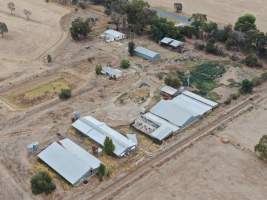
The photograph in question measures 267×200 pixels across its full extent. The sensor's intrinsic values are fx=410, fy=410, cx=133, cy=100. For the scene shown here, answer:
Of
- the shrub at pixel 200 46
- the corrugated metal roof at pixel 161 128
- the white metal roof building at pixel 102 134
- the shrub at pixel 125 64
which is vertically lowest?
the white metal roof building at pixel 102 134

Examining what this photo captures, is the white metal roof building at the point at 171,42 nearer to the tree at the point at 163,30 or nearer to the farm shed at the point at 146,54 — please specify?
the tree at the point at 163,30

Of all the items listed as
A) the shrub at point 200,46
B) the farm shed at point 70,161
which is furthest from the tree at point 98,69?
the shrub at point 200,46

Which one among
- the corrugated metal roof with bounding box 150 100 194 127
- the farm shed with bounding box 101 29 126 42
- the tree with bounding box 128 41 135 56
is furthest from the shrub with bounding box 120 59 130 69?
the corrugated metal roof with bounding box 150 100 194 127

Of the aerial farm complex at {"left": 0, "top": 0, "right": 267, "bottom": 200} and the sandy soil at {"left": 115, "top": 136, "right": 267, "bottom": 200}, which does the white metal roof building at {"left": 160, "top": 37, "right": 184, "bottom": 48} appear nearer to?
the aerial farm complex at {"left": 0, "top": 0, "right": 267, "bottom": 200}

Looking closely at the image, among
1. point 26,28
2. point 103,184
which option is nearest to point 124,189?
point 103,184

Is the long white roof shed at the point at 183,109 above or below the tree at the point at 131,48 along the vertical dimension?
below

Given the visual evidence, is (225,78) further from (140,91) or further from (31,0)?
(31,0)
